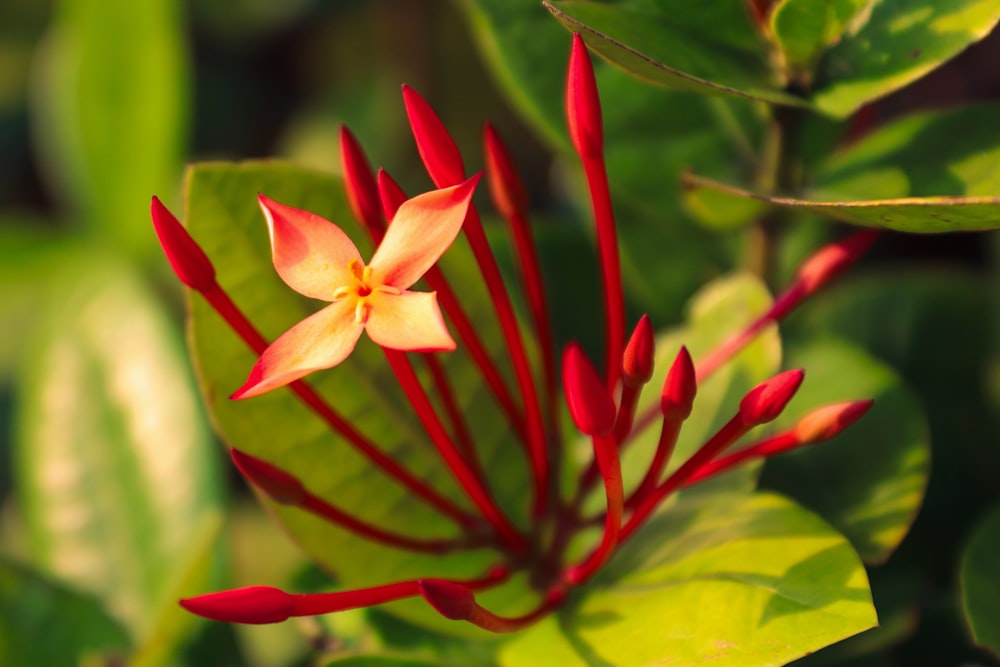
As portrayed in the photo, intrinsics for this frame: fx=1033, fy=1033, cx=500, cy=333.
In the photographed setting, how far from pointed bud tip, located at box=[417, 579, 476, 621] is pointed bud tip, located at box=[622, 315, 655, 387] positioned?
13cm

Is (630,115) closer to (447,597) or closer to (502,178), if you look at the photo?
(502,178)

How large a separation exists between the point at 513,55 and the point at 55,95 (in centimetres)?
82

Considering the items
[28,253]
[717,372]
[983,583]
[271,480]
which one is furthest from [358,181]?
[28,253]

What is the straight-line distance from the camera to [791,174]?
2.21 ft

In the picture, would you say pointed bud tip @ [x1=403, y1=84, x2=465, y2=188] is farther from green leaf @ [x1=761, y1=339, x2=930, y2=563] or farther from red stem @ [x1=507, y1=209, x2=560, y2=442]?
green leaf @ [x1=761, y1=339, x2=930, y2=563]

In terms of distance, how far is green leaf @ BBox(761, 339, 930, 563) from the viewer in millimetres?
608

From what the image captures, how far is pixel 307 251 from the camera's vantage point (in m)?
0.50

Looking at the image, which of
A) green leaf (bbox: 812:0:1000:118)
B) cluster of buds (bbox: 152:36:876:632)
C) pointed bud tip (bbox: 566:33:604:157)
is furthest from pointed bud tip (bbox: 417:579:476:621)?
green leaf (bbox: 812:0:1000:118)

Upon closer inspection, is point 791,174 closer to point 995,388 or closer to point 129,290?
point 995,388

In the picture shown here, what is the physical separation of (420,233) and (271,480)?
0.53 ft

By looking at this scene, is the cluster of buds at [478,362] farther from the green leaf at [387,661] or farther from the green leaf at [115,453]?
the green leaf at [115,453]

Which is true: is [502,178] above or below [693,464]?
above

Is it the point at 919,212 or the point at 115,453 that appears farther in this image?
the point at 115,453

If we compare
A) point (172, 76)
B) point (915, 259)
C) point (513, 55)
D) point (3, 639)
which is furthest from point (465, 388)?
point (915, 259)
